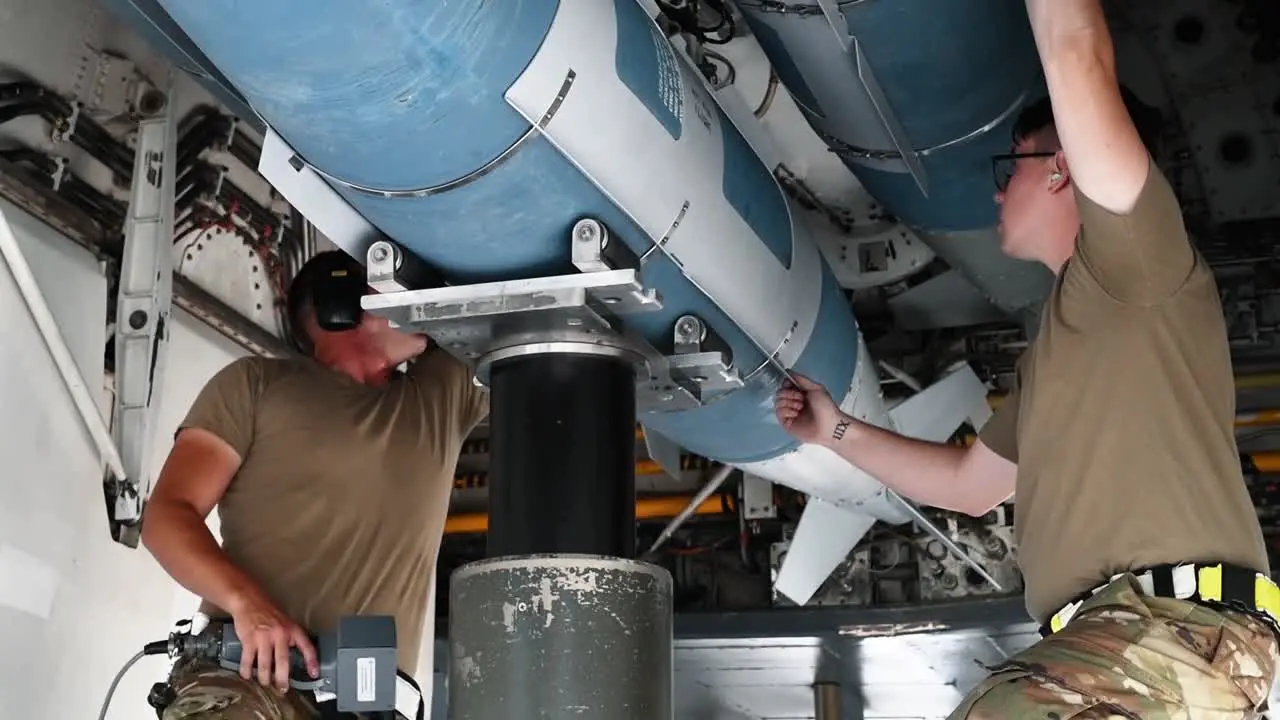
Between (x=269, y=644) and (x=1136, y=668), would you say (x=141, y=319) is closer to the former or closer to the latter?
(x=269, y=644)

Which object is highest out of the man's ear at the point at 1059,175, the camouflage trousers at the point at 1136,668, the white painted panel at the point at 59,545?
the man's ear at the point at 1059,175

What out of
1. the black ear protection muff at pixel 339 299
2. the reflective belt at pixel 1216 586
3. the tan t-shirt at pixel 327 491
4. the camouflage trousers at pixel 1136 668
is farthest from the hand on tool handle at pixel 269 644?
the reflective belt at pixel 1216 586

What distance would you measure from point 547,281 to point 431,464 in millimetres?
739

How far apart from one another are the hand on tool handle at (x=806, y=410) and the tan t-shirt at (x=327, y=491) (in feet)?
2.18

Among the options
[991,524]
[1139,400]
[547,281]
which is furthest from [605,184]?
[991,524]

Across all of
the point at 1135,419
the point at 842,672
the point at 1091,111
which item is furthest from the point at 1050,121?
the point at 842,672

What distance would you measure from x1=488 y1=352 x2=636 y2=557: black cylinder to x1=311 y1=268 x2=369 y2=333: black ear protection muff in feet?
1.78

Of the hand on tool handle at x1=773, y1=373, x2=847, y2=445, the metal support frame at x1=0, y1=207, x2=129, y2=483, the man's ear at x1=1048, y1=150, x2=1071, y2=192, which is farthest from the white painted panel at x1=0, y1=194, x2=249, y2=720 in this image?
the man's ear at x1=1048, y1=150, x2=1071, y2=192

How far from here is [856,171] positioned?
280cm

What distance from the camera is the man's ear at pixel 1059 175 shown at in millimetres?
1756

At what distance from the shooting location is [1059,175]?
1.76 meters

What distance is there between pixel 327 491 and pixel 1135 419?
1.32 meters

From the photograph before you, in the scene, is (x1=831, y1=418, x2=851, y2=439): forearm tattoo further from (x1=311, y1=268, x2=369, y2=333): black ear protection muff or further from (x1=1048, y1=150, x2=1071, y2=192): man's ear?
(x1=311, y1=268, x2=369, y2=333): black ear protection muff

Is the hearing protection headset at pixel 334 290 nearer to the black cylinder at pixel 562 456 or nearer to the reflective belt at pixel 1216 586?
the black cylinder at pixel 562 456
